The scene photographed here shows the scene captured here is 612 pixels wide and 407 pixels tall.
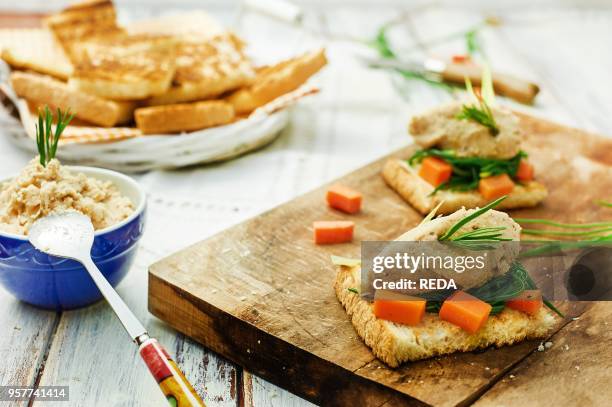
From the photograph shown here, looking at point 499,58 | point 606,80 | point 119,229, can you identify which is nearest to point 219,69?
point 119,229

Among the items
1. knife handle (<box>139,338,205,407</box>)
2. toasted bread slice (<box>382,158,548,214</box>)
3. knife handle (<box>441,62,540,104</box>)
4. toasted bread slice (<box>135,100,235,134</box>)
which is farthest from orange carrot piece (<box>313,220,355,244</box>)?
knife handle (<box>441,62,540,104</box>)

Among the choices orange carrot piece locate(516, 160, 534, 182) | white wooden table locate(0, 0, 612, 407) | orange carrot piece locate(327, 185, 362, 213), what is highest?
orange carrot piece locate(516, 160, 534, 182)

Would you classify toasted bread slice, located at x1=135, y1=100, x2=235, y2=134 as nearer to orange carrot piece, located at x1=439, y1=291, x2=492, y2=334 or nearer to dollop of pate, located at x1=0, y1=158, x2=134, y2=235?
dollop of pate, located at x1=0, y1=158, x2=134, y2=235

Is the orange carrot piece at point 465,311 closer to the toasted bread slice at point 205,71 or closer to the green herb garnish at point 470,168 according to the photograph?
the green herb garnish at point 470,168

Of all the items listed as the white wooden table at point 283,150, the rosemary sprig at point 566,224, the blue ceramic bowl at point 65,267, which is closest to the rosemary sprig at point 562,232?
the rosemary sprig at point 566,224

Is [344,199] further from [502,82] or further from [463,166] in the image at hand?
[502,82]

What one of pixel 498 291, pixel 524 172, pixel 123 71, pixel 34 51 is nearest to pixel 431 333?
pixel 498 291
